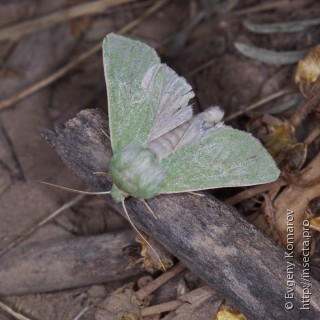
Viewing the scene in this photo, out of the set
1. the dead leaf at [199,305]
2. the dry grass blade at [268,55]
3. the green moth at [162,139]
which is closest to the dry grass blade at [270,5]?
the dry grass blade at [268,55]

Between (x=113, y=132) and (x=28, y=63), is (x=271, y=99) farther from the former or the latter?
(x=28, y=63)

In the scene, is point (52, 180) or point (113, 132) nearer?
point (113, 132)

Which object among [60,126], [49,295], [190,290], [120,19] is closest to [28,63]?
[120,19]

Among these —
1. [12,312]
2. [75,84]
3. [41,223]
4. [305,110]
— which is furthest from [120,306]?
[75,84]

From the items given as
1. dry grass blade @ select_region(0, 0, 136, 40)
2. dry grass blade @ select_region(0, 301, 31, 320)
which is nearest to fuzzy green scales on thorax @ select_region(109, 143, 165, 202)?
dry grass blade @ select_region(0, 301, 31, 320)

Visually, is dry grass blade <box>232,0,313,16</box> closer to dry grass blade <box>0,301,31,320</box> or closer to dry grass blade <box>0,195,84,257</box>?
dry grass blade <box>0,195,84,257</box>

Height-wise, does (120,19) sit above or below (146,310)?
above
